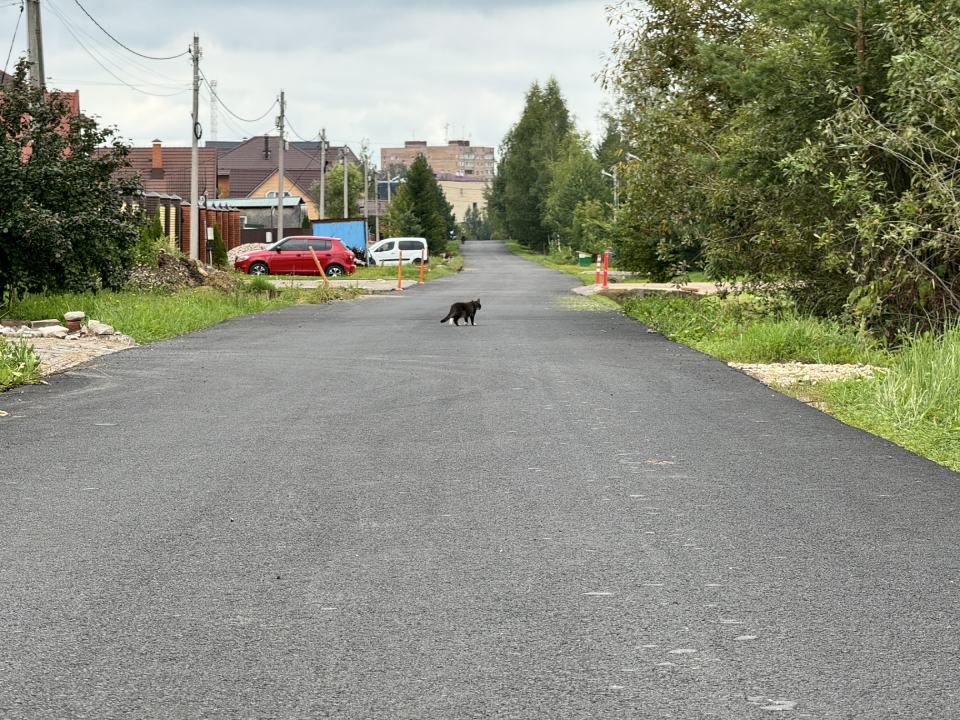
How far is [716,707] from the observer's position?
368cm

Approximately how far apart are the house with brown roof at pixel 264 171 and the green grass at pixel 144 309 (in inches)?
3078

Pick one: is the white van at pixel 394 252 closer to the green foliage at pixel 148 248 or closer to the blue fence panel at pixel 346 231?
the blue fence panel at pixel 346 231

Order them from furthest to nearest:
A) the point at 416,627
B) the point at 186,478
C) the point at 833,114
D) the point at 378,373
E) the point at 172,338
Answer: the point at 172,338
the point at 833,114
the point at 378,373
the point at 186,478
the point at 416,627

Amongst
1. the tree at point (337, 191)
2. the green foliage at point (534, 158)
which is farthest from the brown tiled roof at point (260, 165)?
the green foliage at point (534, 158)

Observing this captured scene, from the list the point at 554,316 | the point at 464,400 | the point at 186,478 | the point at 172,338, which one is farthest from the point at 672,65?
the point at 186,478

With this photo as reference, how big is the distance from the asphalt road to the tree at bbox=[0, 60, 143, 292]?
793 cm

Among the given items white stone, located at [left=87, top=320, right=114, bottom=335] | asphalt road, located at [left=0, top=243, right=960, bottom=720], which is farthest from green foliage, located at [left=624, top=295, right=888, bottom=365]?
white stone, located at [left=87, top=320, right=114, bottom=335]

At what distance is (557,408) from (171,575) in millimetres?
5801

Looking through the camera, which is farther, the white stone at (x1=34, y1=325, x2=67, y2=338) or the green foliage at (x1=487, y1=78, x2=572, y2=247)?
the green foliage at (x1=487, y1=78, x2=572, y2=247)

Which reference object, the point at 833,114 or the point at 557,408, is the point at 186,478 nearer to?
the point at 557,408

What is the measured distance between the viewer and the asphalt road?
3.85 m

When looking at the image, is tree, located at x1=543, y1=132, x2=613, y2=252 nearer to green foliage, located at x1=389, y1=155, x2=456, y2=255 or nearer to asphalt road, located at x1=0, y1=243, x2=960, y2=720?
green foliage, located at x1=389, y1=155, x2=456, y2=255

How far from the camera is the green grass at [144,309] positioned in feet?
60.4

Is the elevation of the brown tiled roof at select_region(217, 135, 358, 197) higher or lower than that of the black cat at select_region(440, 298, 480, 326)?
higher
